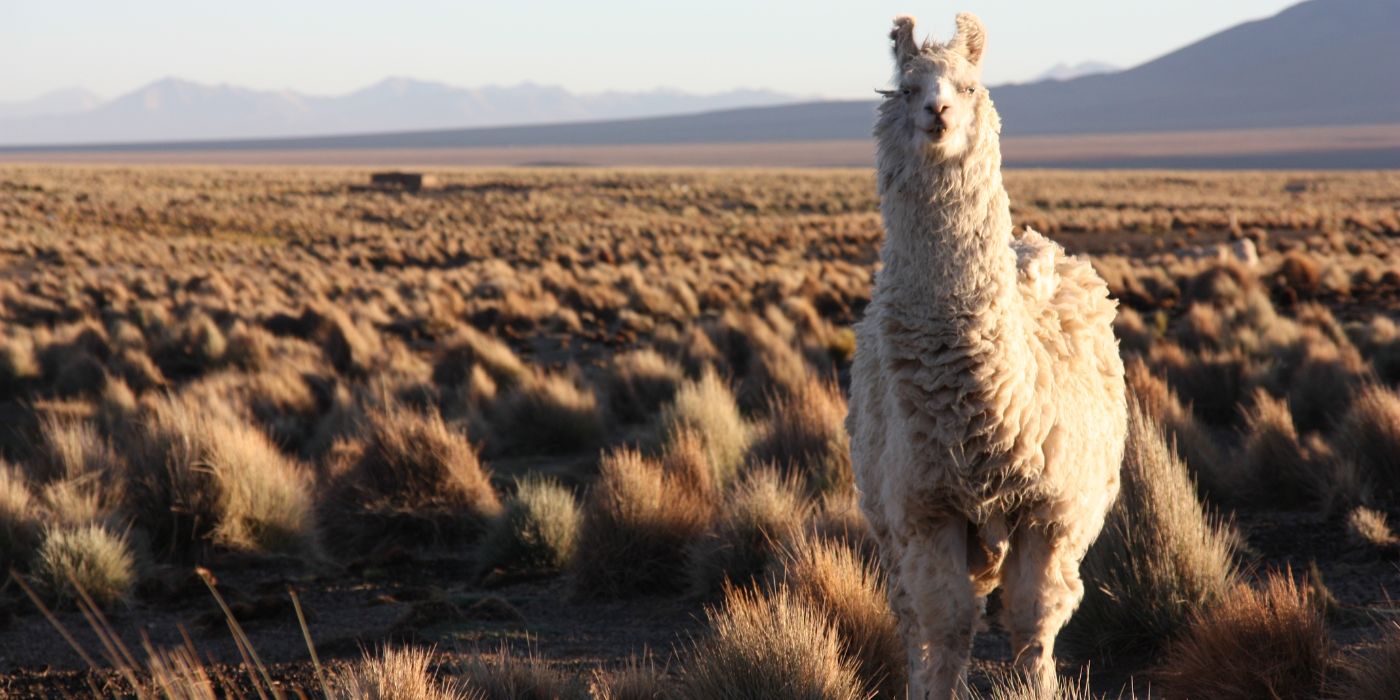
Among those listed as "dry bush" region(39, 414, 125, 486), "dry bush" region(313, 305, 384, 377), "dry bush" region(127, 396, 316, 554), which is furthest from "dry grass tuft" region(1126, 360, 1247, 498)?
"dry bush" region(313, 305, 384, 377)

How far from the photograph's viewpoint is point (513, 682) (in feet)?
15.0

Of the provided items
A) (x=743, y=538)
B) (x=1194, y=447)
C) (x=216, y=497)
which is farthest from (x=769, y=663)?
(x=216, y=497)

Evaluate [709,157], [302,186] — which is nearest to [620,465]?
[302,186]

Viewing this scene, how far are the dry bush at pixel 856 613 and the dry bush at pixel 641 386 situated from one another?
6.92 m

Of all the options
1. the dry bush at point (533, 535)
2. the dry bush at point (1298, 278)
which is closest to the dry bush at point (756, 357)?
the dry bush at point (533, 535)

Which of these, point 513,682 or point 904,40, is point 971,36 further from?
point 513,682

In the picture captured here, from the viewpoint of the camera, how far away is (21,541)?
750cm

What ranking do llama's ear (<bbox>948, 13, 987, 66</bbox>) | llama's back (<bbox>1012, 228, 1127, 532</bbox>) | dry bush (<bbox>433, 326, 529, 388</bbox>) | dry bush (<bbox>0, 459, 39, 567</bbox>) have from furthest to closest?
dry bush (<bbox>433, 326, 529, 388</bbox>)
dry bush (<bbox>0, 459, 39, 567</bbox>)
llama's back (<bbox>1012, 228, 1127, 532</bbox>)
llama's ear (<bbox>948, 13, 987, 66</bbox>)

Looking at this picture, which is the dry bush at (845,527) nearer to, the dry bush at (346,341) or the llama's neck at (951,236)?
the llama's neck at (951,236)

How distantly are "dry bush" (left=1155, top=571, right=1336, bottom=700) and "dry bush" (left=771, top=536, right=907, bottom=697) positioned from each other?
1037 millimetres

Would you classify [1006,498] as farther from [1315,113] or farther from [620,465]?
[1315,113]

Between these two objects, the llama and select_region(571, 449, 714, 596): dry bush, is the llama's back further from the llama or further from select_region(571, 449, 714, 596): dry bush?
select_region(571, 449, 714, 596): dry bush

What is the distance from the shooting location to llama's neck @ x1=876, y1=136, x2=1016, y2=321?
386cm

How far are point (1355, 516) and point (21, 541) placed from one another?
7.59 meters
